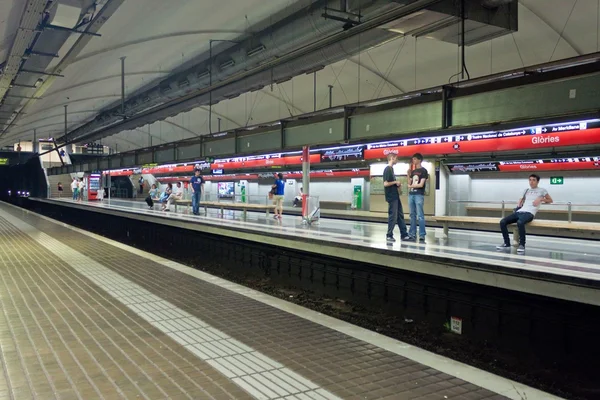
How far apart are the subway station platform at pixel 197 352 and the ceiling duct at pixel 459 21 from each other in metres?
4.34

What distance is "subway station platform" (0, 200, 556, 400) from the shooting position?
3504 millimetres

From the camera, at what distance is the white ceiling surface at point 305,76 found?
35.8ft

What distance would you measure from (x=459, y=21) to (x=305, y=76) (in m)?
11.1

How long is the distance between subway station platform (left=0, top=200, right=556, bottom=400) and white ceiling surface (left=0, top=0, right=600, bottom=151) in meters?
6.30

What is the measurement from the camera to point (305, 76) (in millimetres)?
17500

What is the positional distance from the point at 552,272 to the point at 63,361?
512 centimetres

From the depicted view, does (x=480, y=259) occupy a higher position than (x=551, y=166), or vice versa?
(x=551, y=166)

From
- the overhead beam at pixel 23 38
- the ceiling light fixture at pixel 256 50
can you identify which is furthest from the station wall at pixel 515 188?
the overhead beam at pixel 23 38

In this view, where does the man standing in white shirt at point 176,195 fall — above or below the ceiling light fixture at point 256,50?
below

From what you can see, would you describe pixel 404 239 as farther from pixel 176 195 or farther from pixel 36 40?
pixel 176 195

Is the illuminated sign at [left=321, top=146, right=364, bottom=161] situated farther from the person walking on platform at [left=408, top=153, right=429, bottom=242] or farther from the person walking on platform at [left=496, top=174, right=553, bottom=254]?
the person walking on platform at [left=496, top=174, right=553, bottom=254]

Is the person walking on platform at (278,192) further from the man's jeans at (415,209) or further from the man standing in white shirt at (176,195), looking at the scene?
the man standing in white shirt at (176,195)

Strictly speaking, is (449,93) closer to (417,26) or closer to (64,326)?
(417,26)

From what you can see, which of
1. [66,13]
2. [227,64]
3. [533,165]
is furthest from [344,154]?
[66,13]
